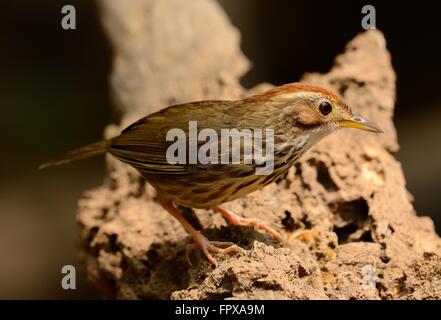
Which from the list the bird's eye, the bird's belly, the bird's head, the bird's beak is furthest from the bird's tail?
the bird's beak

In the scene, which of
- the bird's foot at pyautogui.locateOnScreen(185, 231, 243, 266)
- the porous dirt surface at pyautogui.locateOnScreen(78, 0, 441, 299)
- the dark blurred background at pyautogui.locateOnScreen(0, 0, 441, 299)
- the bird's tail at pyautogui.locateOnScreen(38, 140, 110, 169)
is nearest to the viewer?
the porous dirt surface at pyautogui.locateOnScreen(78, 0, 441, 299)

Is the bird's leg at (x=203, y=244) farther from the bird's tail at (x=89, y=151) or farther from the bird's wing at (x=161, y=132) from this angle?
the bird's tail at (x=89, y=151)

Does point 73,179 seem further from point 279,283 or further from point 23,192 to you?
point 279,283

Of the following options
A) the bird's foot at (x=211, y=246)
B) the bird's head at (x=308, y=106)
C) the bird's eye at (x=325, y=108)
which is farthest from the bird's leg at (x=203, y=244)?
the bird's eye at (x=325, y=108)

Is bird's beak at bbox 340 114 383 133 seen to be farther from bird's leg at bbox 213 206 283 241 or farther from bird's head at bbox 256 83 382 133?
bird's leg at bbox 213 206 283 241

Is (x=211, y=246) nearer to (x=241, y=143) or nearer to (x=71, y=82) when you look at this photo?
(x=241, y=143)

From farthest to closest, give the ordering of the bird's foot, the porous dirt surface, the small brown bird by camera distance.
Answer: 1. the small brown bird
2. the bird's foot
3. the porous dirt surface

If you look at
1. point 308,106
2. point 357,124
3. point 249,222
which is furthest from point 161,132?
point 357,124
